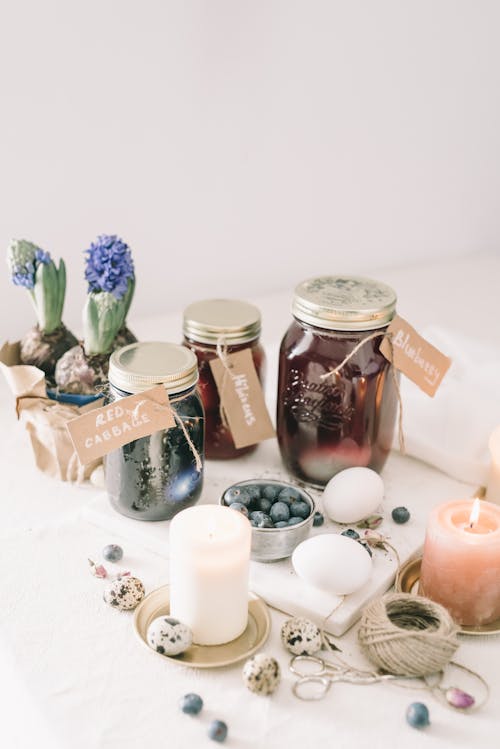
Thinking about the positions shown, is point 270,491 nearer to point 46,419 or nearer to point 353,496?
point 353,496

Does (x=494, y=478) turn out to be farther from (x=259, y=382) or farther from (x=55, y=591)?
(x=55, y=591)

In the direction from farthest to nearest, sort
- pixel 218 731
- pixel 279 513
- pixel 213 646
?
pixel 279 513, pixel 213 646, pixel 218 731

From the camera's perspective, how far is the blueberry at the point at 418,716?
731 millimetres

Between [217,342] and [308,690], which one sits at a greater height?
[217,342]

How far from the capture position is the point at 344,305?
3.24 ft

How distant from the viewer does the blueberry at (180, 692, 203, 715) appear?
0.74 metres

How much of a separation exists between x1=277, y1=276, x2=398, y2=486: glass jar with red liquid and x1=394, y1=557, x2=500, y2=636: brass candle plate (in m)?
0.15

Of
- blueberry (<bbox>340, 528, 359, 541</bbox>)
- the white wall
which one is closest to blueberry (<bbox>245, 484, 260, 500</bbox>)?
blueberry (<bbox>340, 528, 359, 541</bbox>)

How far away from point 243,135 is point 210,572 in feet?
3.33

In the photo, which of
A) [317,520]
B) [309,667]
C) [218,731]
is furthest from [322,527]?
[218,731]

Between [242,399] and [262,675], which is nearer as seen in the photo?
[262,675]

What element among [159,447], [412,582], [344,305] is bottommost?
[412,582]

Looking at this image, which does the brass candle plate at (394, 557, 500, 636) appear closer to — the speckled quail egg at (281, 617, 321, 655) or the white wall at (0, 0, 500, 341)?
the speckled quail egg at (281, 617, 321, 655)

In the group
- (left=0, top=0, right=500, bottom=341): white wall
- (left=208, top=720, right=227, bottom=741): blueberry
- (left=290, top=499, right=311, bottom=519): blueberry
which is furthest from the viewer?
(left=0, top=0, right=500, bottom=341): white wall
